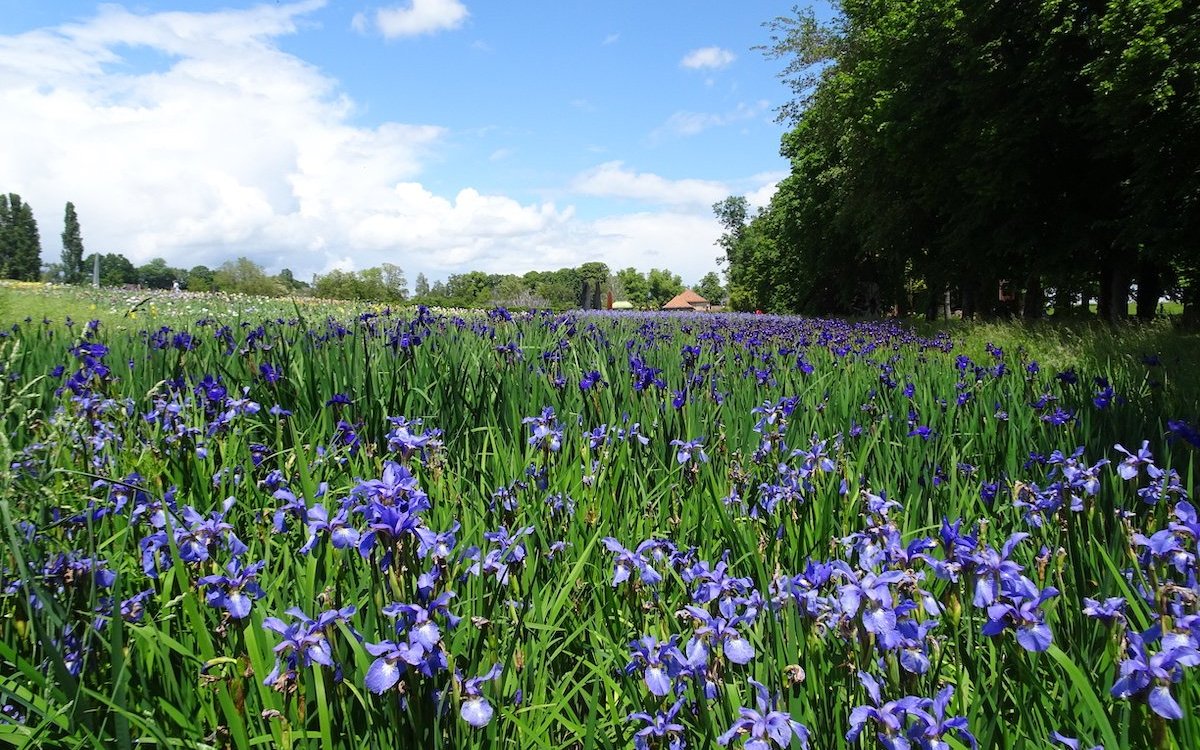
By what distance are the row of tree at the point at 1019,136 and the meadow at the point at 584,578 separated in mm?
14252

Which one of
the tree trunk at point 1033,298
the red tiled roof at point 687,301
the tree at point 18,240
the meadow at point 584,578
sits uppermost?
the tree at point 18,240

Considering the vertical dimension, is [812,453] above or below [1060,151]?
below

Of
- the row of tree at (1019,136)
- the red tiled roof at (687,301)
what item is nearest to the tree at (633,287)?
the red tiled roof at (687,301)

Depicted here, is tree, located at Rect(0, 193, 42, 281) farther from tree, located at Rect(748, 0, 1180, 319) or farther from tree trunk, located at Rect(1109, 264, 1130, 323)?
tree trunk, located at Rect(1109, 264, 1130, 323)

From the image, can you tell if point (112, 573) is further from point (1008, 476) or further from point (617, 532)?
point (1008, 476)

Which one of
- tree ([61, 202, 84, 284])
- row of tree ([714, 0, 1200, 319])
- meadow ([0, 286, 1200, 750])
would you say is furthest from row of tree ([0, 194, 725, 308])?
meadow ([0, 286, 1200, 750])

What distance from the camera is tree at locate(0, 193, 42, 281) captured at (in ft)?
364

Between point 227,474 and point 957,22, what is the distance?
2137cm

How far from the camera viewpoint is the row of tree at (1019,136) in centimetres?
1422

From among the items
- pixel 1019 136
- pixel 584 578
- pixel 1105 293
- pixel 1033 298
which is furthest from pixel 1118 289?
pixel 584 578

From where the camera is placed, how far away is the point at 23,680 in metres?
1.64

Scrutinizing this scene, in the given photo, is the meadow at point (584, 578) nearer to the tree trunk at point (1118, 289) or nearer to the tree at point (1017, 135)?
the tree at point (1017, 135)

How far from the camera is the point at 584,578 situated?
87.0 inches

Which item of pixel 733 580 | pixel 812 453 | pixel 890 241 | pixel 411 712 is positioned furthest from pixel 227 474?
pixel 890 241
